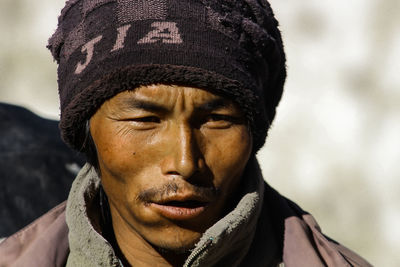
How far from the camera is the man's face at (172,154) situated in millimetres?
2129

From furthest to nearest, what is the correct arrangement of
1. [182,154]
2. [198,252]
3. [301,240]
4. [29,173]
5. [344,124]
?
[344,124], [29,173], [301,240], [198,252], [182,154]

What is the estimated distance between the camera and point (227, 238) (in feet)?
7.39

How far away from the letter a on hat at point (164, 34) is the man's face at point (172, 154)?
5.3 inches

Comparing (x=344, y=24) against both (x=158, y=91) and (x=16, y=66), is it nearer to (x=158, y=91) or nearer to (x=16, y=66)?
(x=16, y=66)

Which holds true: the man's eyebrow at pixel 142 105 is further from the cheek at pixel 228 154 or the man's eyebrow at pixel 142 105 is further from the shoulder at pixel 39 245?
the shoulder at pixel 39 245

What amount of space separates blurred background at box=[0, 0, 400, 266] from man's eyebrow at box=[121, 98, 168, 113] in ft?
11.6

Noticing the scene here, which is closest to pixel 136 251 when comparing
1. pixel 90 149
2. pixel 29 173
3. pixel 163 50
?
pixel 90 149

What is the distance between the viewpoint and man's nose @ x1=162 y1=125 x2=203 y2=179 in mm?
2086

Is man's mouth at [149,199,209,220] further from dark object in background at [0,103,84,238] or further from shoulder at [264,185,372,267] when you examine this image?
dark object in background at [0,103,84,238]

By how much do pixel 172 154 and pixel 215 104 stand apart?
20 centimetres

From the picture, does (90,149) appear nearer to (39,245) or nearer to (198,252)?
(39,245)

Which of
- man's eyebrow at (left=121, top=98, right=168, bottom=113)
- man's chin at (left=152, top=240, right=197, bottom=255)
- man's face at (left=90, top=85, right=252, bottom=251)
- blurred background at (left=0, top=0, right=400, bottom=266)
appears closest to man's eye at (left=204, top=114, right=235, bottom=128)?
man's face at (left=90, top=85, right=252, bottom=251)

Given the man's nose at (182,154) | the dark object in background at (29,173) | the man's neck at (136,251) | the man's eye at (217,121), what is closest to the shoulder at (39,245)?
the man's neck at (136,251)

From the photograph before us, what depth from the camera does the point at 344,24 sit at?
570 centimetres
